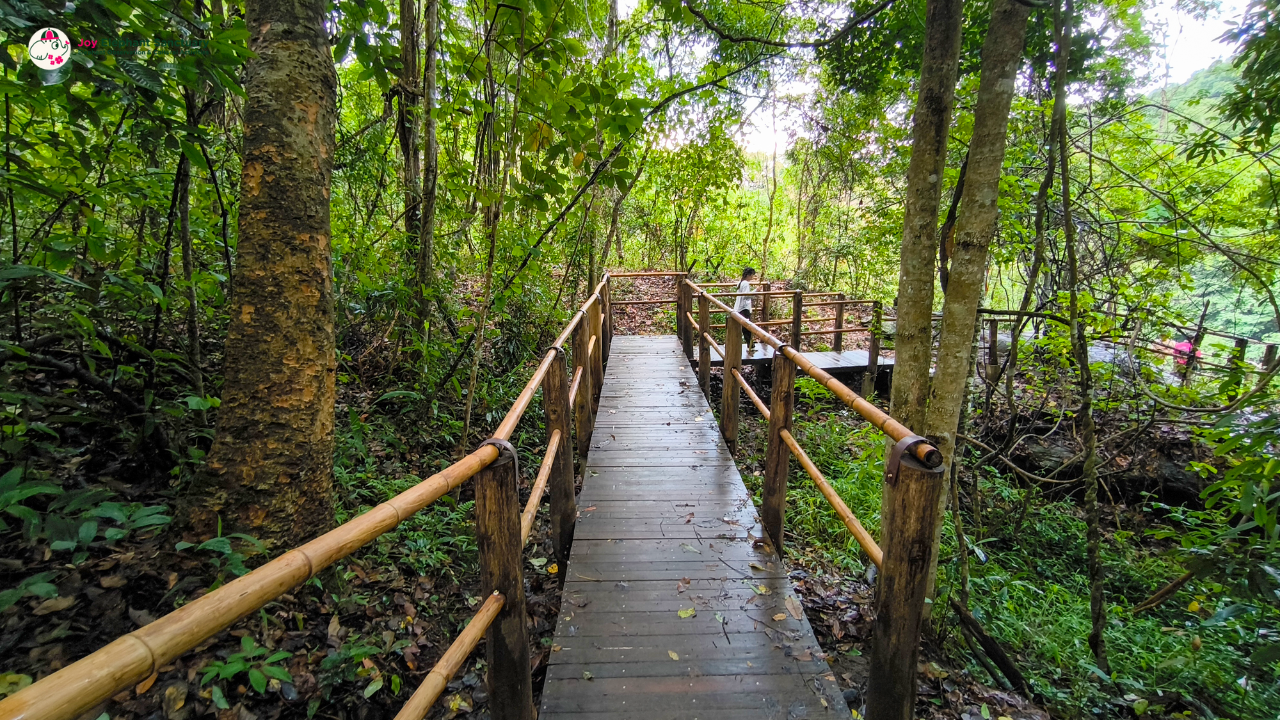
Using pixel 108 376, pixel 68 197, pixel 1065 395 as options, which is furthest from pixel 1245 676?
pixel 108 376

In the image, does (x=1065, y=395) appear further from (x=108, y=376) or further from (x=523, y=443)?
(x=108, y=376)

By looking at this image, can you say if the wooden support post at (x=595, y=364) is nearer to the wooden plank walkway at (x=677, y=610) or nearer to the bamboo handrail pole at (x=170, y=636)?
the wooden plank walkway at (x=677, y=610)

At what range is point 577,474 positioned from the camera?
4.32 meters

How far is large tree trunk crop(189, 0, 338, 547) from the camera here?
209 cm

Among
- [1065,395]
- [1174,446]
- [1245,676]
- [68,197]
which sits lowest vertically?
[1245,676]

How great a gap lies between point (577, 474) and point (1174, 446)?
6.85 meters

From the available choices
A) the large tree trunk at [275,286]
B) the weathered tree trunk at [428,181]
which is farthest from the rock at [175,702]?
the weathered tree trunk at [428,181]

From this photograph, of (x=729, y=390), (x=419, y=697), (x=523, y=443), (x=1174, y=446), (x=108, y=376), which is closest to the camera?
(x=419, y=697)

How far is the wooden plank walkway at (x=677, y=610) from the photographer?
1860 millimetres

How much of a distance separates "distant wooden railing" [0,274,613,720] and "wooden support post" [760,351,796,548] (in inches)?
42.1

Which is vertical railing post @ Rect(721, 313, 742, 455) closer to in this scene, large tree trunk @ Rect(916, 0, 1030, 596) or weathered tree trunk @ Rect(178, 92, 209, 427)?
large tree trunk @ Rect(916, 0, 1030, 596)

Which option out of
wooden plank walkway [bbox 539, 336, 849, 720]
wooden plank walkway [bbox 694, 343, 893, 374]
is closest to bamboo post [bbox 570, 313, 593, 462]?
wooden plank walkway [bbox 539, 336, 849, 720]

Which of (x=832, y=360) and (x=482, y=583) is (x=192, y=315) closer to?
(x=482, y=583)

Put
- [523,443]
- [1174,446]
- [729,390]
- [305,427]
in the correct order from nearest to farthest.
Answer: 1. [305,427]
2. [729,390]
3. [523,443]
4. [1174,446]
